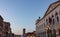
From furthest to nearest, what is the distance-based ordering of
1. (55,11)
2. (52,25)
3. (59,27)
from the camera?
(52,25) → (55,11) → (59,27)

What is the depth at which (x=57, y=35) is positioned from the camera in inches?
1565

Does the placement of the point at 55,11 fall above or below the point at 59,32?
above

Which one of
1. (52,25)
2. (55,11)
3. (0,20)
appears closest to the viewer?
(55,11)

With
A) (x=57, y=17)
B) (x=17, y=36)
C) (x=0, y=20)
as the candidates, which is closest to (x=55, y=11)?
(x=57, y=17)

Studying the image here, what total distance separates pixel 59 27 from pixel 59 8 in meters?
3.91

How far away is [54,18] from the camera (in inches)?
1683

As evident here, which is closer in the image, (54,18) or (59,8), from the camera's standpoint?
(59,8)

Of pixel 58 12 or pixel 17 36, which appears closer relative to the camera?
pixel 58 12

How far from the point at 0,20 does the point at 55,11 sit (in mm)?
36418

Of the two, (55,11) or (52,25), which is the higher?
(55,11)

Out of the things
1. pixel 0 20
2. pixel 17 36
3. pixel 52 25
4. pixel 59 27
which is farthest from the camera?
pixel 17 36

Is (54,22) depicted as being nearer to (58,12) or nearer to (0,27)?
(58,12)

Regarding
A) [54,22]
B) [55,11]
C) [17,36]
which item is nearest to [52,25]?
[54,22]

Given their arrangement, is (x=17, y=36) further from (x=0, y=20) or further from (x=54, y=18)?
(x=54, y=18)
